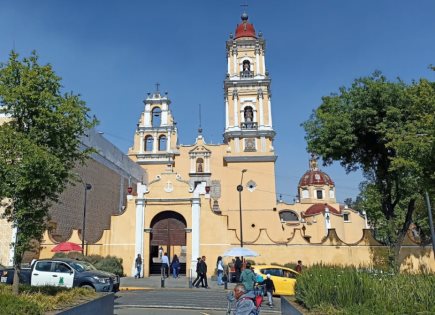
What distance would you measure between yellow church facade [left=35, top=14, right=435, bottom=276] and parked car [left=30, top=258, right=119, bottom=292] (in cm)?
1064

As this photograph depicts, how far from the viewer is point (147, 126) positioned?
44.9 m

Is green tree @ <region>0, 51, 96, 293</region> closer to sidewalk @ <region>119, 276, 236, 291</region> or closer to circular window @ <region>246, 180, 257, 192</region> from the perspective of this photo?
sidewalk @ <region>119, 276, 236, 291</region>

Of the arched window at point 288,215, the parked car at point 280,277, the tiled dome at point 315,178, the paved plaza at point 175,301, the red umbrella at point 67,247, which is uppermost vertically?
the tiled dome at point 315,178

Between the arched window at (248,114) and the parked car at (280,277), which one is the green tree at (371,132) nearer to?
the parked car at (280,277)

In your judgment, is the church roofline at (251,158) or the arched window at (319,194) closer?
the church roofline at (251,158)

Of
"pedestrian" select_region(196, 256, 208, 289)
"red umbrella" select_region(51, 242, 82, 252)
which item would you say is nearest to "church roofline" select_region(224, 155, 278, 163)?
"red umbrella" select_region(51, 242, 82, 252)

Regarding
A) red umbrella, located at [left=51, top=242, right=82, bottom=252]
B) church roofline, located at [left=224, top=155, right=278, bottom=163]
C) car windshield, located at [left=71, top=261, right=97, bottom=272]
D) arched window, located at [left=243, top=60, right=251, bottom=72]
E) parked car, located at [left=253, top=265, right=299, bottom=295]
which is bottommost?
parked car, located at [left=253, top=265, right=299, bottom=295]

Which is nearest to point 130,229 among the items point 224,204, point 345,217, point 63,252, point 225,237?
point 63,252

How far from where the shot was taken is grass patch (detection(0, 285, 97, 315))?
7.52 meters

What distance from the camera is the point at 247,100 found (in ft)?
140

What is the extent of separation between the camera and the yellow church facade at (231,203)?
26.9 m

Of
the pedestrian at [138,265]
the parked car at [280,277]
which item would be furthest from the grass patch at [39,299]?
the pedestrian at [138,265]

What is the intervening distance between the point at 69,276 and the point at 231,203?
2579 centimetres

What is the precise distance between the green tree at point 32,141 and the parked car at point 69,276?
17.4 feet
